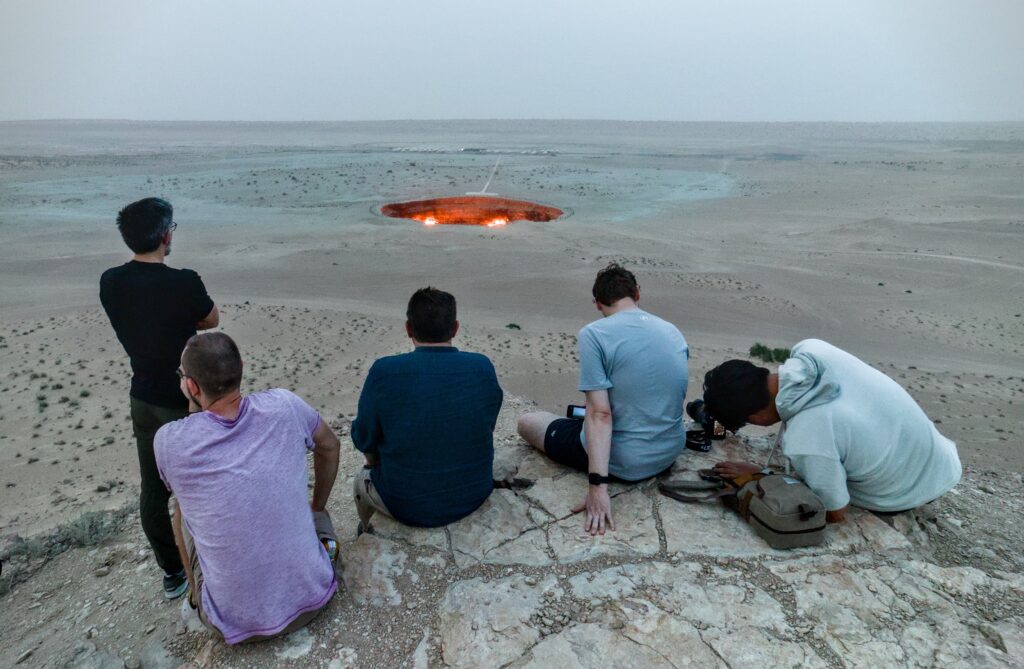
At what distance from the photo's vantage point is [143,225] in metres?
3.28

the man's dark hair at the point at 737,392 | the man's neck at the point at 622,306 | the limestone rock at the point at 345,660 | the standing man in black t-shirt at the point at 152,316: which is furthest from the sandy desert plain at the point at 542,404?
the man's neck at the point at 622,306

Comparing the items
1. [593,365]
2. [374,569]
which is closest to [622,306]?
[593,365]

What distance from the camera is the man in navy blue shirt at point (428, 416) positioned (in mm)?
3086

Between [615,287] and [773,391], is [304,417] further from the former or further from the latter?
[773,391]

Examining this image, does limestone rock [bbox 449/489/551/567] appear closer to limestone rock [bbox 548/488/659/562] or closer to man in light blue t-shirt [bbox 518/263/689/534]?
limestone rock [bbox 548/488/659/562]

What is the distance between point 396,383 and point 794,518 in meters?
2.26

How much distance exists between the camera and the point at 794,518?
3.32m

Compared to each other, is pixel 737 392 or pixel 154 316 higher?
pixel 154 316

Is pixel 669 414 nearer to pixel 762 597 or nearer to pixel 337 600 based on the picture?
pixel 762 597

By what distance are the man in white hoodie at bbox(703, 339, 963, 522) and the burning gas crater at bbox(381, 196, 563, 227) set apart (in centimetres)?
2379

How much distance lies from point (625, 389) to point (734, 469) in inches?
36.9

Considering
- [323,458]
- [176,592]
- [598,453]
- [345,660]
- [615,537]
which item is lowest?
[176,592]

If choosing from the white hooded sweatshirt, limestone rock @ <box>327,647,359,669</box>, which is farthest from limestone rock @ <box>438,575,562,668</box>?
the white hooded sweatshirt

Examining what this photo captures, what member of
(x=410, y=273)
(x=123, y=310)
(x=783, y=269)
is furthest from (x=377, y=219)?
(x=123, y=310)
